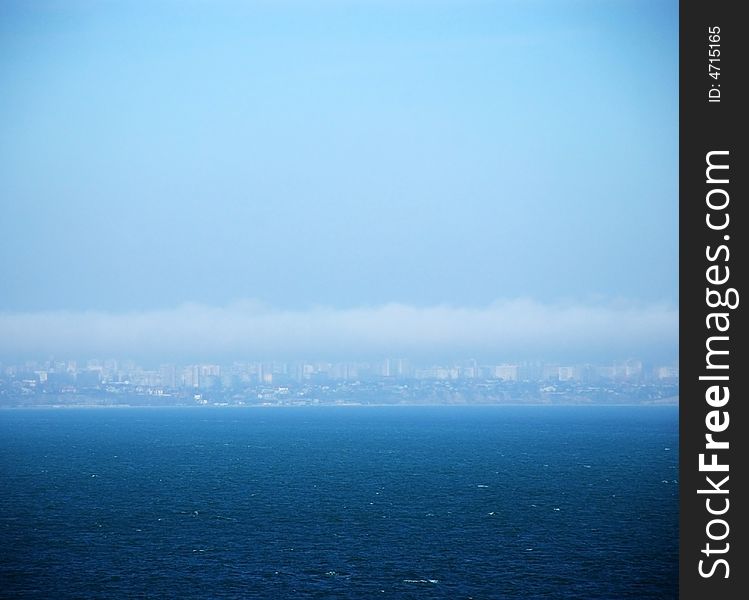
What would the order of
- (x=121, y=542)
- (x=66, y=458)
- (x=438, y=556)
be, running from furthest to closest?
(x=66, y=458) < (x=121, y=542) < (x=438, y=556)

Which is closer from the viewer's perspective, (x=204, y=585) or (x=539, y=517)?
(x=204, y=585)
